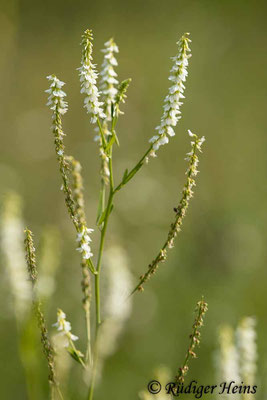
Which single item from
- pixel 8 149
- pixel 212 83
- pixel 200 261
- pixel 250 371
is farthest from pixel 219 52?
pixel 250 371

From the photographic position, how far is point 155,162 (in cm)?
945

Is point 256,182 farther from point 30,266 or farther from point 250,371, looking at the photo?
point 30,266

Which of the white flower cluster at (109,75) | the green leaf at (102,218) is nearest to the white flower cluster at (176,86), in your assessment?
the white flower cluster at (109,75)

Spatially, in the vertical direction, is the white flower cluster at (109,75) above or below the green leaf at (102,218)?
above

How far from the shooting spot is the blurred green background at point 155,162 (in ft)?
21.7

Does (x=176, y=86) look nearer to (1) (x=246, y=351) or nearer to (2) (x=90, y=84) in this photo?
(2) (x=90, y=84)

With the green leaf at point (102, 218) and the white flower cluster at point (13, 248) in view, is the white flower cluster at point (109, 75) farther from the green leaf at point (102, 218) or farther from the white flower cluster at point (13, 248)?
the white flower cluster at point (13, 248)

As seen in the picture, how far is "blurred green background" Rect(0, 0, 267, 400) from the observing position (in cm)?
661

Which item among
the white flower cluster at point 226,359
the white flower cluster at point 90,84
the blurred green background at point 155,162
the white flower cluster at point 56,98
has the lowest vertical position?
the white flower cluster at point 226,359

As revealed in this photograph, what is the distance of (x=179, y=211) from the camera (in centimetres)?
282

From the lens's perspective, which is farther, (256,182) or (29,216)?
(256,182)

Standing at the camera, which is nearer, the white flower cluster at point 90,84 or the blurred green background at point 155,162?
the white flower cluster at point 90,84

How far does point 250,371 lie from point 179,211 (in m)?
0.95

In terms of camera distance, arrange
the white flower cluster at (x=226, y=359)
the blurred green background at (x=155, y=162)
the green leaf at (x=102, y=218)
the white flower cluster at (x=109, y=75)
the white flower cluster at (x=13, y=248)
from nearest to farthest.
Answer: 1. the white flower cluster at (x=109, y=75)
2. the green leaf at (x=102, y=218)
3. the white flower cluster at (x=226, y=359)
4. the white flower cluster at (x=13, y=248)
5. the blurred green background at (x=155, y=162)
